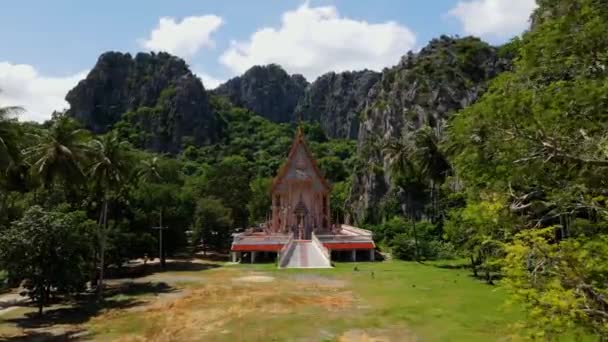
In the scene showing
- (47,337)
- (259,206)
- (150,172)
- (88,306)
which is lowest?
(47,337)

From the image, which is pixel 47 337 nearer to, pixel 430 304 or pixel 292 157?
pixel 430 304

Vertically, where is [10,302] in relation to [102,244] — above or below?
below

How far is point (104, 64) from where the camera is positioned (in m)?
138

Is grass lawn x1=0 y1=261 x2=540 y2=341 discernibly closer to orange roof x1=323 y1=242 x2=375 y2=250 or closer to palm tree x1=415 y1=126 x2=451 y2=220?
orange roof x1=323 y1=242 x2=375 y2=250

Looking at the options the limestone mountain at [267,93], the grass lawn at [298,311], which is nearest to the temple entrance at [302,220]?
the grass lawn at [298,311]

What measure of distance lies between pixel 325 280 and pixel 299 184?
24.5 meters

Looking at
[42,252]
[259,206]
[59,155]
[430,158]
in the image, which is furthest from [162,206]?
[259,206]

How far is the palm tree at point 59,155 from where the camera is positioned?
28.9 m

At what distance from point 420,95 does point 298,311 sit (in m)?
53.4

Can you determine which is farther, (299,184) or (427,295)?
(299,184)

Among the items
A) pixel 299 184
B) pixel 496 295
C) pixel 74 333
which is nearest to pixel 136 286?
pixel 74 333

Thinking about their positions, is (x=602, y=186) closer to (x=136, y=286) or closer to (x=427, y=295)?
(x=427, y=295)

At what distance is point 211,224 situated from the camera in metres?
50.4

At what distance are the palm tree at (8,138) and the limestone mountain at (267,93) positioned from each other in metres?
166
